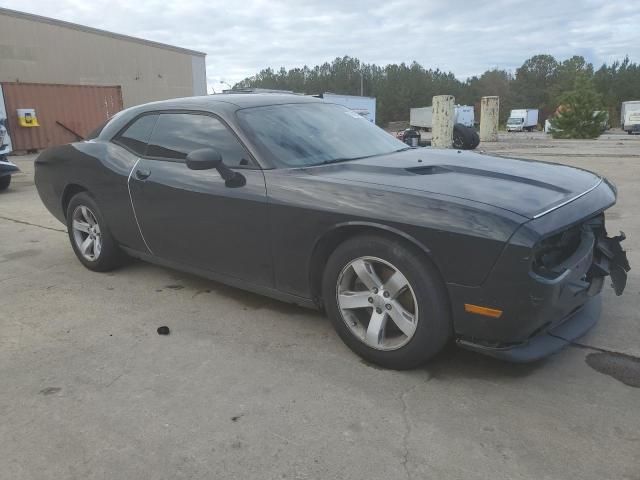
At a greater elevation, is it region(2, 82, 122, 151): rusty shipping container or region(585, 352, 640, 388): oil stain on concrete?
region(2, 82, 122, 151): rusty shipping container

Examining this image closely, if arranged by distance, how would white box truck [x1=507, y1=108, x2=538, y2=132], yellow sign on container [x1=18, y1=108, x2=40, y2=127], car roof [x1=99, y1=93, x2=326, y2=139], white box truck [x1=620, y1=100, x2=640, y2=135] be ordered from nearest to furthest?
car roof [x1=99, y1=93, x2=326, y2=139]
yellow sign on container [x1=18, y1=108, x2=40, y2=127]
white box truck [x1=620, y1=100, x2=640, y2=135]
white box truck [x1=507, y1=108, x2=538, y2=132]

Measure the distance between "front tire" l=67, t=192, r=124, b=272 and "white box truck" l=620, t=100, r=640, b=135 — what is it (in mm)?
55411

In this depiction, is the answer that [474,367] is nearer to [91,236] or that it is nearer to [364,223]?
[364,223]

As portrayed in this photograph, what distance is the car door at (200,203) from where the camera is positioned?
322cm

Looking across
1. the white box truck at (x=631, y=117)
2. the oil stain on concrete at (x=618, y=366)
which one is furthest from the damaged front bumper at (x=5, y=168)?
the white box truck at (x=631, y=117)

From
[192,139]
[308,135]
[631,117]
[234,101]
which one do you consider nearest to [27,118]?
[192,139]

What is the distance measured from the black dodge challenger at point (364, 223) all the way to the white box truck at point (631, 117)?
5501 cm

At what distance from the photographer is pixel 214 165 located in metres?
3.17

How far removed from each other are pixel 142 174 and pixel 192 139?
504 mm

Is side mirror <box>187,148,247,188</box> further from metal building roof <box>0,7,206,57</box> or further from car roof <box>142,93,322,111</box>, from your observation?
metal building roof <box>0,7,206,57</box>

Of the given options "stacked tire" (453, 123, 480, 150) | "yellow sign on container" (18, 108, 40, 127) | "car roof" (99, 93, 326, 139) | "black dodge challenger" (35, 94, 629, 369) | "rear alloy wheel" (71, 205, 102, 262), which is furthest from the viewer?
"yellow sign on container" (18, 108, 40, 127)

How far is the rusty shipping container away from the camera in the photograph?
60.6 ft

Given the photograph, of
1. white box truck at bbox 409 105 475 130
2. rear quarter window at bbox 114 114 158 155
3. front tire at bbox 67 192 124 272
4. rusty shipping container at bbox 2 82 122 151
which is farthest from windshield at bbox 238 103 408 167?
white box truck at bbox 409 105 475 130

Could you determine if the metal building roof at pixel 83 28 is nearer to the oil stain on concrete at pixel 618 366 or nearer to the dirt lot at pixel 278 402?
the dirt lot at pixel 278 402
